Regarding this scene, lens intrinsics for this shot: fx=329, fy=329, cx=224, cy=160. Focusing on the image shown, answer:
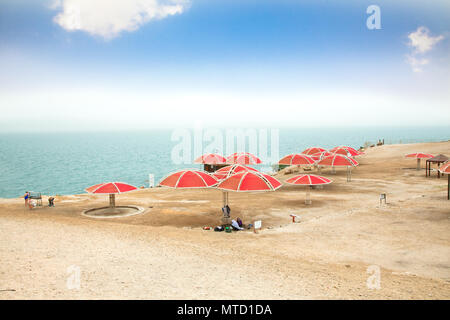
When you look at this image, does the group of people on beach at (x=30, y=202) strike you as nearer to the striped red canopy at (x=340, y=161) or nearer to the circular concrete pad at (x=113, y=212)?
the circular concrete pad at (x=113, y=212)

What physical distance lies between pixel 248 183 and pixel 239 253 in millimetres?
5825

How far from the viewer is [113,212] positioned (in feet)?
61.4

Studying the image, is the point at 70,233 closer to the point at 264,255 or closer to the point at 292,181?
the point at 264,255

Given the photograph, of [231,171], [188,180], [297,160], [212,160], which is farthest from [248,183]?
[212,160]

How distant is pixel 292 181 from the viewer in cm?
2006

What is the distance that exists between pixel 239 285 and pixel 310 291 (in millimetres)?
1586

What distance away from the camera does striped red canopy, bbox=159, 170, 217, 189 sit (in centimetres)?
1747

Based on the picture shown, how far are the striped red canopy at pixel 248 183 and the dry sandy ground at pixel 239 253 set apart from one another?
5.94 feet

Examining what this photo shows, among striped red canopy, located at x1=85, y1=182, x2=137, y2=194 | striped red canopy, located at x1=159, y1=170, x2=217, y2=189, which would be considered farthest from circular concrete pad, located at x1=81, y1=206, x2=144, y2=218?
striped red canopy, located at x1=159, y1=170, x2=217, y2=189

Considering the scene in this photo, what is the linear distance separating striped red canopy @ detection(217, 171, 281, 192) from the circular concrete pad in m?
5.83

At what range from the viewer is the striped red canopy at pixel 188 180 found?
17.5 metres

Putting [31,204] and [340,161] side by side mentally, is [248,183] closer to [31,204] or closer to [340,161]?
[31,204]

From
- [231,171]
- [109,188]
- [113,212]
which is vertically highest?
[231,171]
